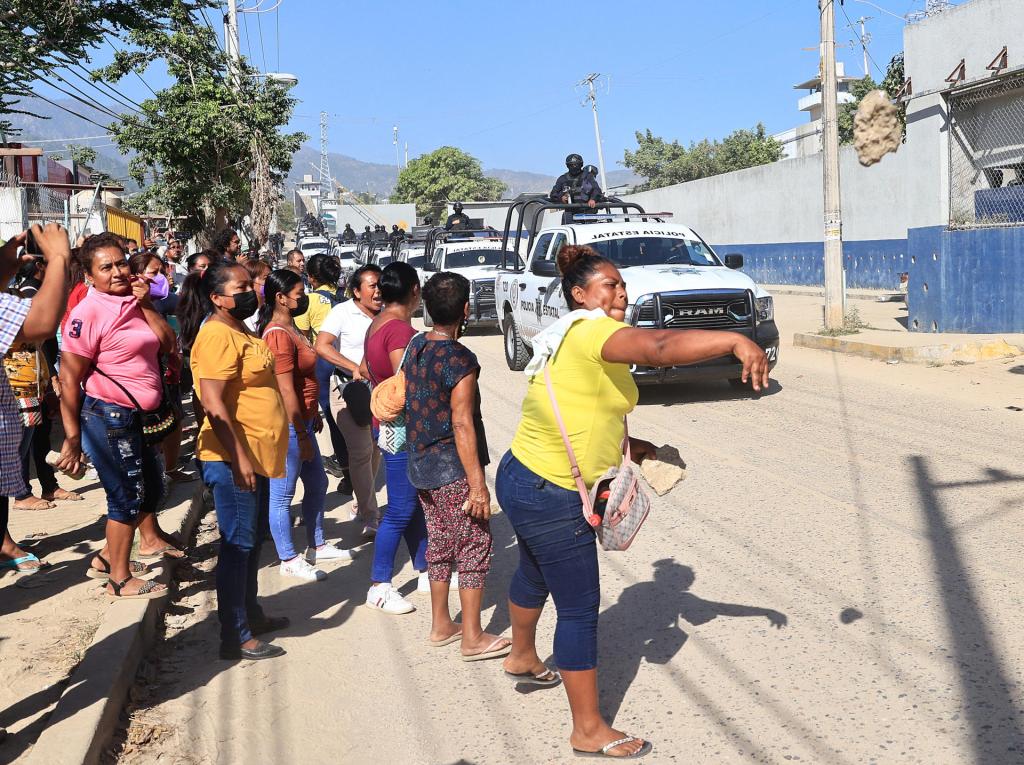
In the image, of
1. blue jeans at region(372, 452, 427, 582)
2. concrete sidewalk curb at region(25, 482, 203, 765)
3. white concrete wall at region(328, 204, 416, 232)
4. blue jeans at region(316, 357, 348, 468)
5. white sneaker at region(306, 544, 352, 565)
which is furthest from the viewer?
white concrete wall at region(328, 204, 416, 232)

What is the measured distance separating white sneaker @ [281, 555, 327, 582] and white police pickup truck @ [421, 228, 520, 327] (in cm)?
1230

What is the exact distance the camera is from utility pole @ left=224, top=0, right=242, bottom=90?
88.9ft

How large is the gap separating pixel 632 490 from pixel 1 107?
556 inches

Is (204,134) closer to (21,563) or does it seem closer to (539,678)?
(21,563)

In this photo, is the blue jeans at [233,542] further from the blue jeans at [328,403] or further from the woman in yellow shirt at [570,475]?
the blue jeans at [328,403]

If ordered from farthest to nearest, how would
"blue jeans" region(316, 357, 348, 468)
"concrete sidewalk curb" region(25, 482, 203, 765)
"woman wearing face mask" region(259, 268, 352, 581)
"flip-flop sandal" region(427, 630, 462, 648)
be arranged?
"blue jeans" region(316, 357, 348, 468), "woman wearing face mask" region(259, 268, 352, 581), "flip-flop sandal" region(427, 630, 462, 648), "concrete sidewalk curb" region(25, 482, 203, 765)

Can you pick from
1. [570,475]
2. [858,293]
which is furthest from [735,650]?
[858,293]

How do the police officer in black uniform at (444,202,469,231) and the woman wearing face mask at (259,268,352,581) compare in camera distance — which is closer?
the woman wearing face mask at (259,268,352,581)

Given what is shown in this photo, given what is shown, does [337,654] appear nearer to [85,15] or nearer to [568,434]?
[568,434]

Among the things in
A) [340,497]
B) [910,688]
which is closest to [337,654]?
[910,688]

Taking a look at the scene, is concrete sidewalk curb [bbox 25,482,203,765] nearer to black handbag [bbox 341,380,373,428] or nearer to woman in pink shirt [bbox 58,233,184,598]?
woman in pink shirt [bbox 58,233,184,598]

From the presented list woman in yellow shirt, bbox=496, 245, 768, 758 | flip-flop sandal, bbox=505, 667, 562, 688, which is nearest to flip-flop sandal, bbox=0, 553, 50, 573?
flip-flop sandal, bbox=505, 667, 562, 688

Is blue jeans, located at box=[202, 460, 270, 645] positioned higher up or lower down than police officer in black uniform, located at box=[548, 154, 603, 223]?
lower down

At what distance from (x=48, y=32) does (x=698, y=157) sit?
67451mm
